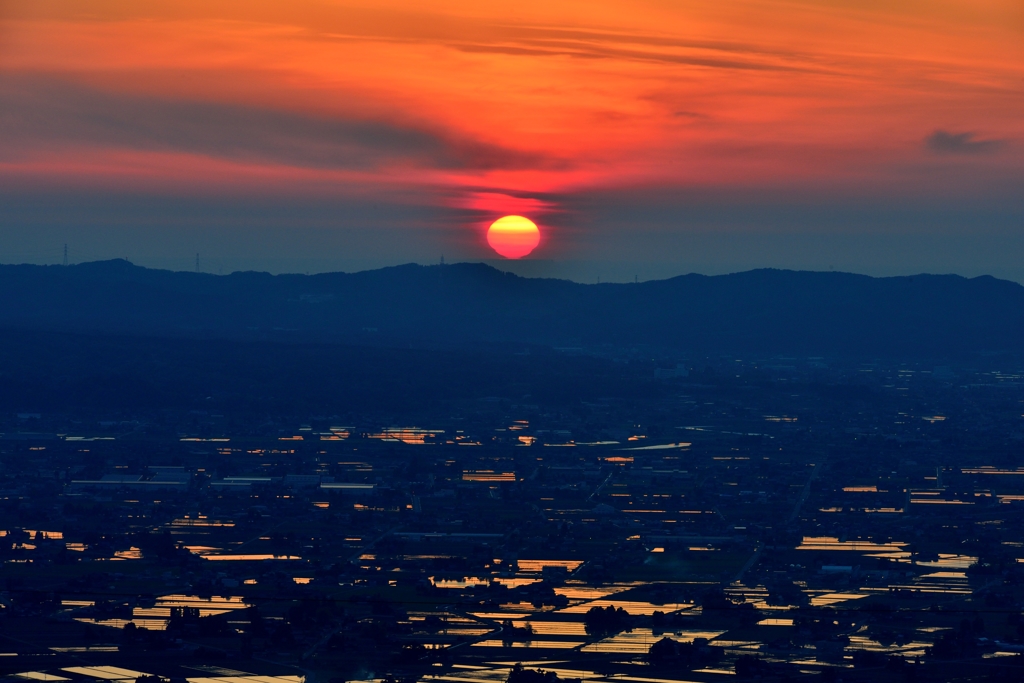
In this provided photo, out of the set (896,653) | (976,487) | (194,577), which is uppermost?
(976,487)

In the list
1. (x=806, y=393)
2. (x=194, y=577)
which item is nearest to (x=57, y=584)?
(x=194, y=577)

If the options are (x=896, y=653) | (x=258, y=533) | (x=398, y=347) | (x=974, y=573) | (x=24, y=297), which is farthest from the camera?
(x=24, y=297)

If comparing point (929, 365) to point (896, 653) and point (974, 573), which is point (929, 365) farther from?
point (896, 653)

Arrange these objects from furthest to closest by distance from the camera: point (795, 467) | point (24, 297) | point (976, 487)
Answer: point (24, 297), point (795, 467), point (976, 487)

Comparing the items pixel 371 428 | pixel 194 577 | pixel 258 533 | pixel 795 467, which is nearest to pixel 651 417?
pixel 371 428

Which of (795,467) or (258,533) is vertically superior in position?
(795,467)

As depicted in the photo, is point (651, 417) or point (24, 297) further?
point (24, 297)
